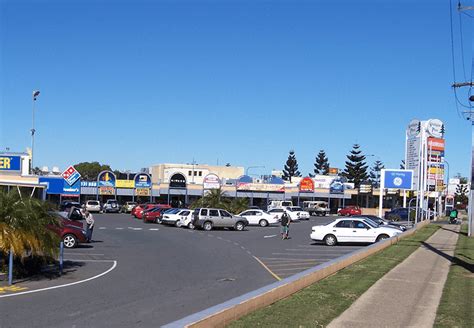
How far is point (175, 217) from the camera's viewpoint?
151 ft

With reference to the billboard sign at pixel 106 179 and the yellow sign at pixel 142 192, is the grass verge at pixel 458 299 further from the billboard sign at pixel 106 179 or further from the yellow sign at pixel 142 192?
the yellow sign at pixel 142 192

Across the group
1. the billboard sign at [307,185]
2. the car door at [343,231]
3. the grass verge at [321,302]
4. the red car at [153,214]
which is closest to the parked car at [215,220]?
the red car at [153,214]

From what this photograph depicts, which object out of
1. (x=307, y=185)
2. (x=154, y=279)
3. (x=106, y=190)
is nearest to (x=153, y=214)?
(x=106, y=190)

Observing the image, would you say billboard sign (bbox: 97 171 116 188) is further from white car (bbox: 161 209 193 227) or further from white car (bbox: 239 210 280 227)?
white car (bbox: 239 210 280 227)

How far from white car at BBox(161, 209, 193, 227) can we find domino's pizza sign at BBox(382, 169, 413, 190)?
16482 millimetres

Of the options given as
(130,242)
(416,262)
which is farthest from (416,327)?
(130,242)

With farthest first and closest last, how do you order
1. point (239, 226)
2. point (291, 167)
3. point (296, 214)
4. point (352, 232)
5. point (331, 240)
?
point (291, 167) → point (296, 214) → point (239, 226) → point (331, 240) → point (352, 232)

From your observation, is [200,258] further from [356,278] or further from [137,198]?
[137,198]

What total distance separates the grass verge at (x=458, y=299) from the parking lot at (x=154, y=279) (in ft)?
14.7

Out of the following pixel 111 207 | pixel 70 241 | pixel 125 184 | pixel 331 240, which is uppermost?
pixel 125 184

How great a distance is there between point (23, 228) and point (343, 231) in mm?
17367

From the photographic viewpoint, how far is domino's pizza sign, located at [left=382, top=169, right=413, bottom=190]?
164 feet

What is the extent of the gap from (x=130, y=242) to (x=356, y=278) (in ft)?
59.1

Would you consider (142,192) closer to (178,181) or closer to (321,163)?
(178,181)
